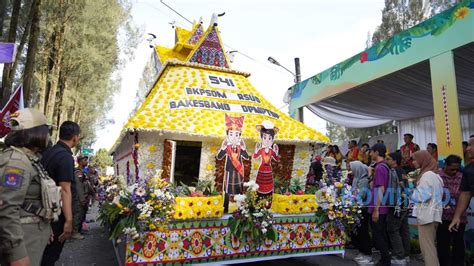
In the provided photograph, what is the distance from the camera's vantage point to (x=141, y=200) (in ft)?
14.0

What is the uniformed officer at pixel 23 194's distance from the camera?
2.09m

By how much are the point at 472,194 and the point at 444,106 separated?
254 centimetres

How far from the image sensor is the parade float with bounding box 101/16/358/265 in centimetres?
433

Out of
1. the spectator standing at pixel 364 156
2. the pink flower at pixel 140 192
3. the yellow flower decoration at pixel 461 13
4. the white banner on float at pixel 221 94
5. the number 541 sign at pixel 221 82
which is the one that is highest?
the yellow flower decoration at pixel 461 13

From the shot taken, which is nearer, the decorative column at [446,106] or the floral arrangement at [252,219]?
the floral arrangement at [252,219]

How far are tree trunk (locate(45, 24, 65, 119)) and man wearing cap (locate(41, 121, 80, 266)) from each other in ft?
32.6

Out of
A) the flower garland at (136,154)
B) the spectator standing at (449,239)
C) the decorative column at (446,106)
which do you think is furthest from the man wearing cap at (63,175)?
the decorative column at (446,106)

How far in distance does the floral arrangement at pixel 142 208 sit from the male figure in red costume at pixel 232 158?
87 centimetres

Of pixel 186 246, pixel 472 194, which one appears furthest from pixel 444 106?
pixel 186 246

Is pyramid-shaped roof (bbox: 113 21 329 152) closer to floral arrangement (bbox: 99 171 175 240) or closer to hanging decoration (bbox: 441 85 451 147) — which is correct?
floral arrangement (bbox: 99 171 175 240)

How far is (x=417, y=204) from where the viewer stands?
436 centimetres

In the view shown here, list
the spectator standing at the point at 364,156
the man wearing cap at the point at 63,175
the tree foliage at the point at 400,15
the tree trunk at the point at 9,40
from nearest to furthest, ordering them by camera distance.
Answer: the man wearing cap at the point at 63,175 → the tree trunk at the point at 9,40 → the spectator standing at the point at 364,156 → the tree foliage at the point at 400,15

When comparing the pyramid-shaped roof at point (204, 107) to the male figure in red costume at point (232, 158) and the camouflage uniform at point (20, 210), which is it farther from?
the camouflage uniform at point (20, 210)

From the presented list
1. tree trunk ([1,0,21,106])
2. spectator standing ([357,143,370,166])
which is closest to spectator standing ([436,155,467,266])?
spectator standing ([357,143,370,166])
